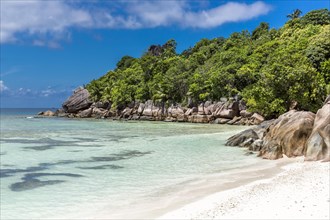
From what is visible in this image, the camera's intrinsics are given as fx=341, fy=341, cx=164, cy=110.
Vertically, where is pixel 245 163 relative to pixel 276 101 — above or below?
below

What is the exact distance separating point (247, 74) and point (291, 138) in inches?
1493

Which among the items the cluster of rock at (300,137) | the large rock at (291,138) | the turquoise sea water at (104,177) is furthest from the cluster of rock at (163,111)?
the large rock at (291,138)

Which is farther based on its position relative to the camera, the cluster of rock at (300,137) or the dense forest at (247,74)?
the dense forest at (247,74)

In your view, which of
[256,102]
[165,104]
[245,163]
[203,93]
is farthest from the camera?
[165,104]

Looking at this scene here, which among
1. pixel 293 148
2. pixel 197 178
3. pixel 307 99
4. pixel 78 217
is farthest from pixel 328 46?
pixel 78 217

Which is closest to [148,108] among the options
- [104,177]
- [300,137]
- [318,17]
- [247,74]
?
[247,74]

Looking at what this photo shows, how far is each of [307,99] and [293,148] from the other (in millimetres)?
22326

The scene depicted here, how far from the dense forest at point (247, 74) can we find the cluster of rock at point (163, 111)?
1.43m

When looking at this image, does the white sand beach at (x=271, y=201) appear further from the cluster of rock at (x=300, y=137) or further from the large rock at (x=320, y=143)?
the cluster of rock at (x=300, y=137)

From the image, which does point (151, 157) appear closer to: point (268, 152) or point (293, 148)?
point (268, 152)

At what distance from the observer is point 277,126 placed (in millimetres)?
19047

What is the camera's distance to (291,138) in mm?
16859

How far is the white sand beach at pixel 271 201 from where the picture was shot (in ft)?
24.6

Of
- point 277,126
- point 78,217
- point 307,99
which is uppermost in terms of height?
point 307,99
